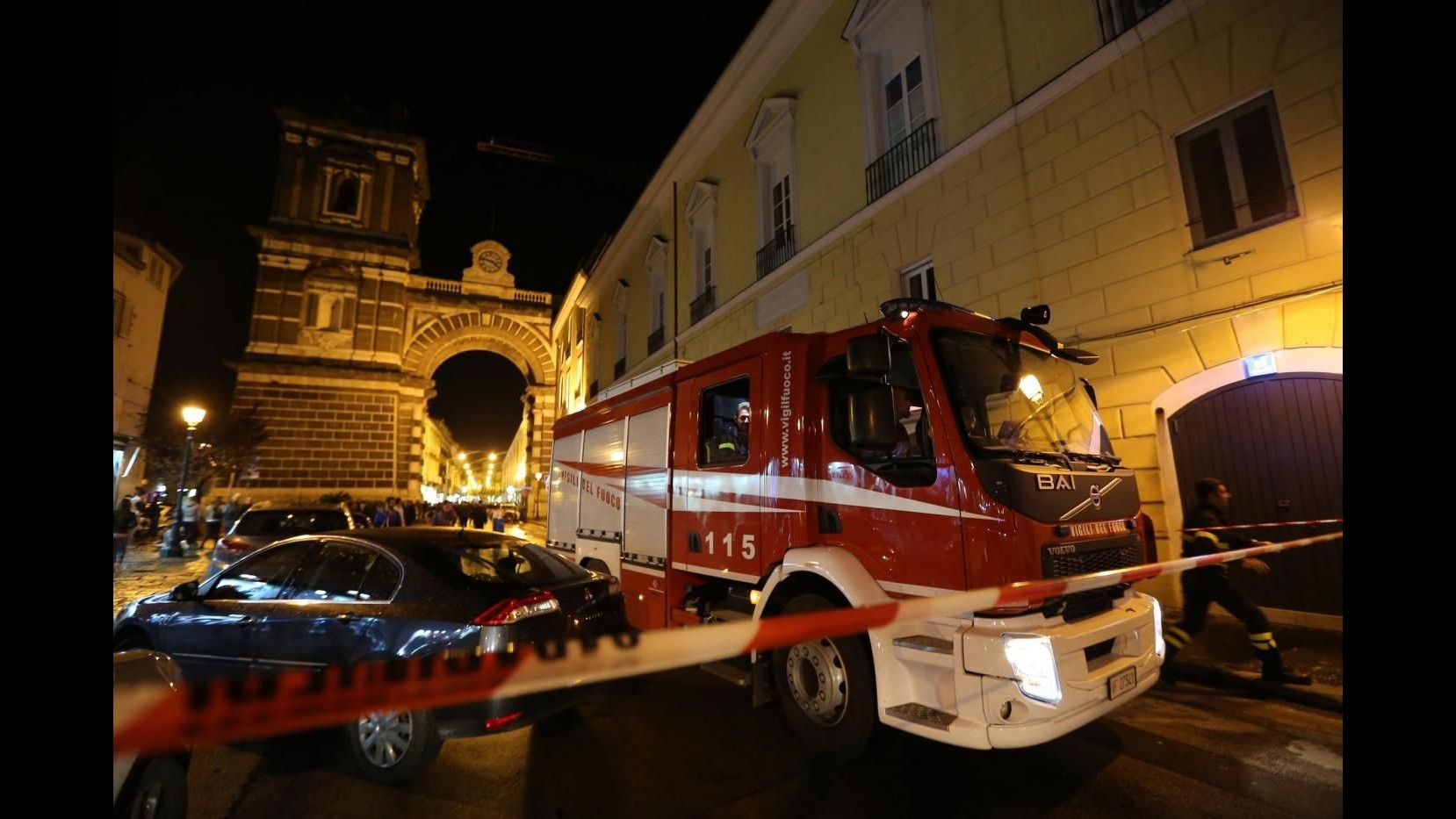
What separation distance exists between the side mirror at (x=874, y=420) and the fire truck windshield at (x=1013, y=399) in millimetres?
404

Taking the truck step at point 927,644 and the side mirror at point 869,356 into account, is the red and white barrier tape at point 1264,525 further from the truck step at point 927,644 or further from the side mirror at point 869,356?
the side mirror at point 869,356

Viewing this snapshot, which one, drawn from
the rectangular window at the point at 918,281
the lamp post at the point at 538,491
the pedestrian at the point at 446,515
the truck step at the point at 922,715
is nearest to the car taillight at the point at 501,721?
the truck step at the point at 922,715

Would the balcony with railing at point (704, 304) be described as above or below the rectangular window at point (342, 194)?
below

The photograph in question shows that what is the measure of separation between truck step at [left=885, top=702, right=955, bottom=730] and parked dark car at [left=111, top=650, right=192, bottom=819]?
129 inches

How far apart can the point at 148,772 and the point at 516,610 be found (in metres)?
1.55

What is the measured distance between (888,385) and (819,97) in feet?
33.2

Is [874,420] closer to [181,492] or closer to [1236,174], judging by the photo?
[1236,174]

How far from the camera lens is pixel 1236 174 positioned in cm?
597

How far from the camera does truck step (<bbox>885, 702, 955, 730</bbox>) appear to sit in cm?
285

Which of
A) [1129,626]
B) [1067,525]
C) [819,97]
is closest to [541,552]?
[1067,525]

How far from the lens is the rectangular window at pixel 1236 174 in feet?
18.7

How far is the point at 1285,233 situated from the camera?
5.48 meters

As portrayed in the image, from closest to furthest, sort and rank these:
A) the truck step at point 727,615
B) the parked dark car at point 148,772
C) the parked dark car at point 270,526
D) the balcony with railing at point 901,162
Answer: the parked dark car at point 148,772 < the truck step at point 727,615 < the parked dark car at point 270,526 < the balcony with railing at point 901,162

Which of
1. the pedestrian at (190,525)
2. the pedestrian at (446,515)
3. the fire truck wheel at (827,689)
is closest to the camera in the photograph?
the fire truck wheel at (827,689)
